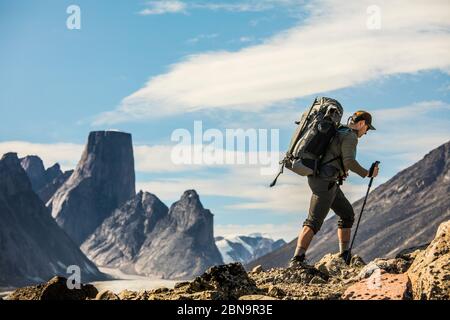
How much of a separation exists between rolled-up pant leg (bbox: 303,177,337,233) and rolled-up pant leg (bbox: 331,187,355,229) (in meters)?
0.59

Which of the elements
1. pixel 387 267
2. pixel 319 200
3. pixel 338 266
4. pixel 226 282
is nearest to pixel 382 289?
pixel 226 282

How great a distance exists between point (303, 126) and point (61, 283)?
16.7 ft

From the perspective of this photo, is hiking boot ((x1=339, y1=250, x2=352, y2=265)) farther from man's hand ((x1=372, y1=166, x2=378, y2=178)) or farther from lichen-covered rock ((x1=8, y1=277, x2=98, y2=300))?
lichen-covered rock ((x1=8, y1=277, x2=98, y2=300))

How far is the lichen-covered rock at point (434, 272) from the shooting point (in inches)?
425

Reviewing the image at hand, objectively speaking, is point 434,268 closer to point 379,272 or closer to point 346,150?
point 379,272

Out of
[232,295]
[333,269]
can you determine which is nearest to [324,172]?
[333,269]

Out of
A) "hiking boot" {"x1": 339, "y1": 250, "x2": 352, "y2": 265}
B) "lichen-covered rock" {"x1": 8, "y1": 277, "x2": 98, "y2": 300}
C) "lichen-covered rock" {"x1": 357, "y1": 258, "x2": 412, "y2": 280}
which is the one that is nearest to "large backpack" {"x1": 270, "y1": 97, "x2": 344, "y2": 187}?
"lichen-covered rock" {"x1": 357, "y1": 258, "x2": 412, "y2": 280}

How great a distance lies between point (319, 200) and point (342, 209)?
1.03m

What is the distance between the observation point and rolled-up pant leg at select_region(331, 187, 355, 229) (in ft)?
49.9

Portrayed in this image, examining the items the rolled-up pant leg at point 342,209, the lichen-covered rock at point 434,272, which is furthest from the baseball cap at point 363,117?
the lichen-covered rock at point 434,272

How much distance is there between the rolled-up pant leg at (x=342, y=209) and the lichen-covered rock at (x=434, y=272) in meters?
A: 3.27

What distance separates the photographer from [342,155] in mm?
14148

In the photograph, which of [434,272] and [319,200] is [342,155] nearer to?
[319,200]
